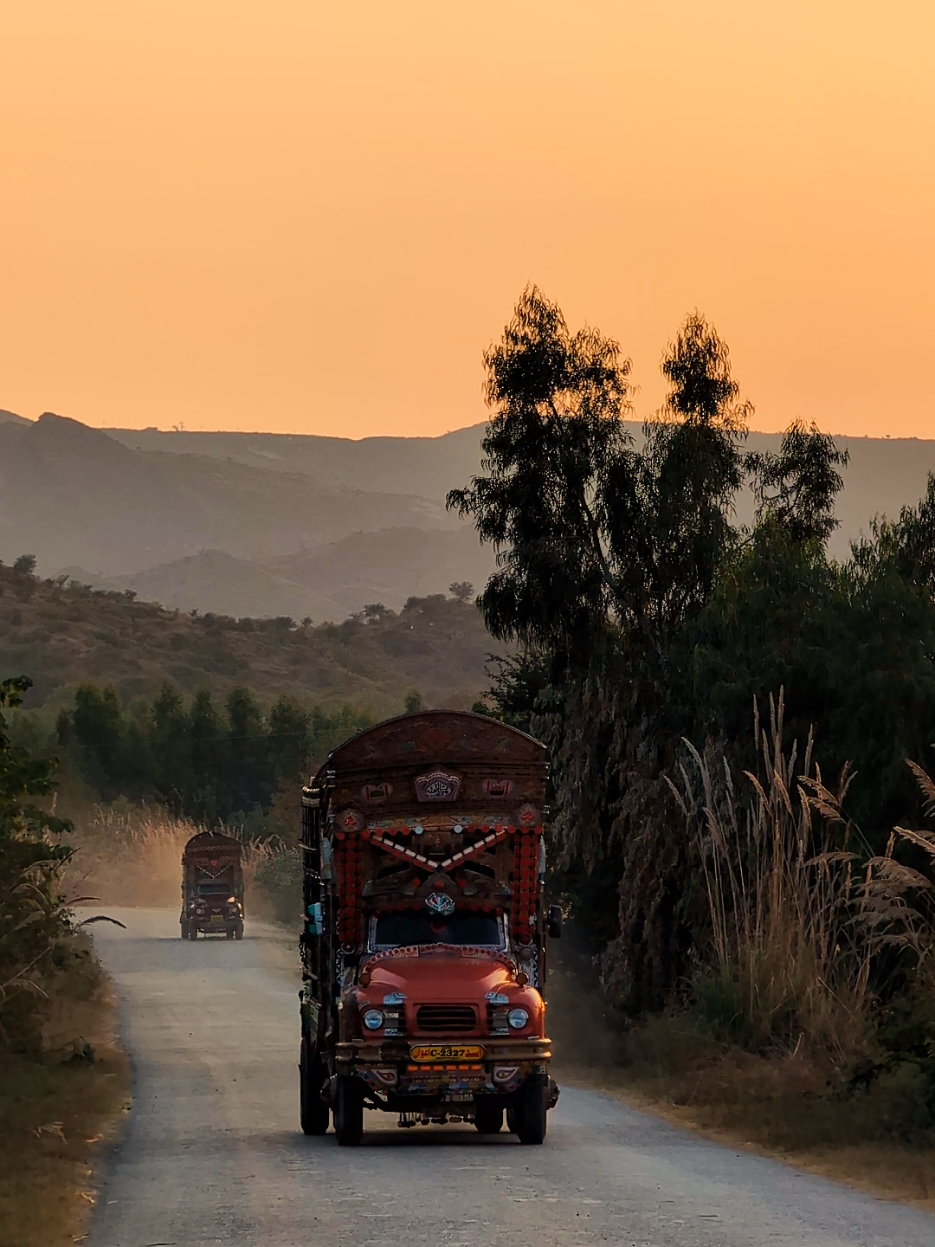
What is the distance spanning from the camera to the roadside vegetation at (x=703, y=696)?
2208 centimetres

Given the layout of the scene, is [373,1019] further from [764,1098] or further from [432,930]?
[764,1098]

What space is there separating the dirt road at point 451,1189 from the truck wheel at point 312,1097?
204 millimetres

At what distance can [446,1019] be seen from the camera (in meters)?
17.7

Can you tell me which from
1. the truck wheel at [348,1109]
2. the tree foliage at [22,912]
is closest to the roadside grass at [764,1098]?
the truck wheel at [348,1109]

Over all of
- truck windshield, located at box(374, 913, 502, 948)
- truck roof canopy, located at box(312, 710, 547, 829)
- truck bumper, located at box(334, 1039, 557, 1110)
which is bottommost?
truck bumper, located at box(334, 1039, 557, 1110)

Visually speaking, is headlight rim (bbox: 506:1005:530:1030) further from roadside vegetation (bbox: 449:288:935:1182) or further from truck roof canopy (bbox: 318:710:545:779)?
roadside vegetation (bbox: 449:288:935:1182)

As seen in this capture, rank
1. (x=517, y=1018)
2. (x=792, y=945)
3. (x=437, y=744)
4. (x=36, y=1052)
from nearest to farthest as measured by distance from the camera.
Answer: (x=517, y=1018), (x=437, y=744), (x=792, y=945), (x=36, y=1052)

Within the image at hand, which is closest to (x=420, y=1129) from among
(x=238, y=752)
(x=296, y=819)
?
(x=296, y=819)

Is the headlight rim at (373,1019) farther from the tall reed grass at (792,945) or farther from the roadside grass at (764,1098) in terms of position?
the tall reed grass at (792,945)

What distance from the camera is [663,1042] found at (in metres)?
24.4

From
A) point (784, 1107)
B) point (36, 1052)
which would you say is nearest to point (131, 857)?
point (36, 1052)

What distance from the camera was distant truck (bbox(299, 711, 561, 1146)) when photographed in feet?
58.2

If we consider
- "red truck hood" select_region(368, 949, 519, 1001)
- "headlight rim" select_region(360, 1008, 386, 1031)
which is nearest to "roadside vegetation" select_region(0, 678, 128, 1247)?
"headlight rim" select_region(360, 1008, 386, 1031)

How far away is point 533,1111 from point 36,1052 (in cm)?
1006
